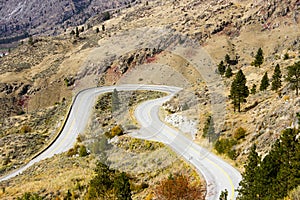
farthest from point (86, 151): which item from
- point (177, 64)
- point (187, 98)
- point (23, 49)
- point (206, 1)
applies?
point (23, 49)

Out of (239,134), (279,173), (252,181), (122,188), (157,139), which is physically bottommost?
(157,139)

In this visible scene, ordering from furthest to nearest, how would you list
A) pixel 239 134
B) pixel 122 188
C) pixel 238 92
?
pixel 238 92, pixel 239 134, pixel 122 188

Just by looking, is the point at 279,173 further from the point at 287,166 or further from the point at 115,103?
the point at 115,103

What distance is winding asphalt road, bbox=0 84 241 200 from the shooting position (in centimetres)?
3347

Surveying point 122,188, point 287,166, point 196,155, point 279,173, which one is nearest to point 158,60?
point 196,155

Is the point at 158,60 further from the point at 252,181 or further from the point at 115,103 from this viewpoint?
the point at 252,181

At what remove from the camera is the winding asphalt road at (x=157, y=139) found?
3347 cm

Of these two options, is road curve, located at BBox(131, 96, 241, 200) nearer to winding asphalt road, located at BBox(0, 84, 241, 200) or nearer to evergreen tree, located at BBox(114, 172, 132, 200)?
winding asphalt road, located at BBox(0, 84, 241, 200)

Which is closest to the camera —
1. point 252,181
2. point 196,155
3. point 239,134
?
point 252,181

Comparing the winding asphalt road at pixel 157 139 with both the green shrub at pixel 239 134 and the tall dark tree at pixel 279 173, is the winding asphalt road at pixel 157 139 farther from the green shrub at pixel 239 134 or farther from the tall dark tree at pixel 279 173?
the tall dark tree at pixel 279 173

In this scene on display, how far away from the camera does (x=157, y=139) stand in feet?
154

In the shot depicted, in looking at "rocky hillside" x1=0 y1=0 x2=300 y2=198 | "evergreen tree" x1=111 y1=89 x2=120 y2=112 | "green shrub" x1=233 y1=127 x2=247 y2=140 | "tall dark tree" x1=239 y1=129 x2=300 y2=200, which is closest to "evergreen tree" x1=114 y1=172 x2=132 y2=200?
"tall dark tree" x1=239 y1=129 x2=300 y2=200

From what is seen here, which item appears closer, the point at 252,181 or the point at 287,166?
the point at 287,166

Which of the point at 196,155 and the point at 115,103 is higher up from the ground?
the point at 115,103
